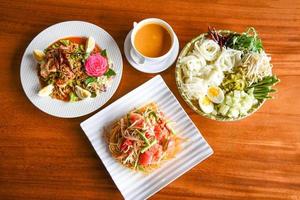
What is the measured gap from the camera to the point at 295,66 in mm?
1651

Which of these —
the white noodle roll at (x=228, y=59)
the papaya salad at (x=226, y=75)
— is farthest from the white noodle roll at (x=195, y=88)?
the white noodle roll at (x=228, y=59)

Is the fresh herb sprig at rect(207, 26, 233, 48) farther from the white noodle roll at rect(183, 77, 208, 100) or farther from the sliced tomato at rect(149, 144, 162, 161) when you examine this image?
the sliced tomato at rect(149, 144, 162, 161)

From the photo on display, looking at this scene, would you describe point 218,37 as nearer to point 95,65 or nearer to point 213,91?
point 213,91

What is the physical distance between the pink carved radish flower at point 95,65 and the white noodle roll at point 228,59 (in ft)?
1.53

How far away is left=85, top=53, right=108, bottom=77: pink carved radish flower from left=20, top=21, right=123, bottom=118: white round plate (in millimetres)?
70

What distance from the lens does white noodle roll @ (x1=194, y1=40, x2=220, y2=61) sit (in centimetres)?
156

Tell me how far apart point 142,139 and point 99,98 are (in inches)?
9.9

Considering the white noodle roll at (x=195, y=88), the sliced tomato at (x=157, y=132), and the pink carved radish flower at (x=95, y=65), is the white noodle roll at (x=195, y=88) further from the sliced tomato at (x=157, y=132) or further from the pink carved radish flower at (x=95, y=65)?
the pink carved radish flower at (x=95, y=65)

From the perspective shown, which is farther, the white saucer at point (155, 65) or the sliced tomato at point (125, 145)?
the white saucer at point (155, 65)

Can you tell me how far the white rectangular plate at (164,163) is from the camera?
1.50 m

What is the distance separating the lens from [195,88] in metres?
1.52

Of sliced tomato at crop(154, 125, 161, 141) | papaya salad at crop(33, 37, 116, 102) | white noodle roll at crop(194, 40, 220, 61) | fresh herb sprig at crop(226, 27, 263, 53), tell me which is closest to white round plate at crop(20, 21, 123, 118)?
papaya salad at crop(33, 37, 116, 102)

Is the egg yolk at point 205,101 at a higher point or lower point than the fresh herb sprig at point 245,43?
lower

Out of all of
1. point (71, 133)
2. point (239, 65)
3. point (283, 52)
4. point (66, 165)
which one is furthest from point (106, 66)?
point (283, 52)
